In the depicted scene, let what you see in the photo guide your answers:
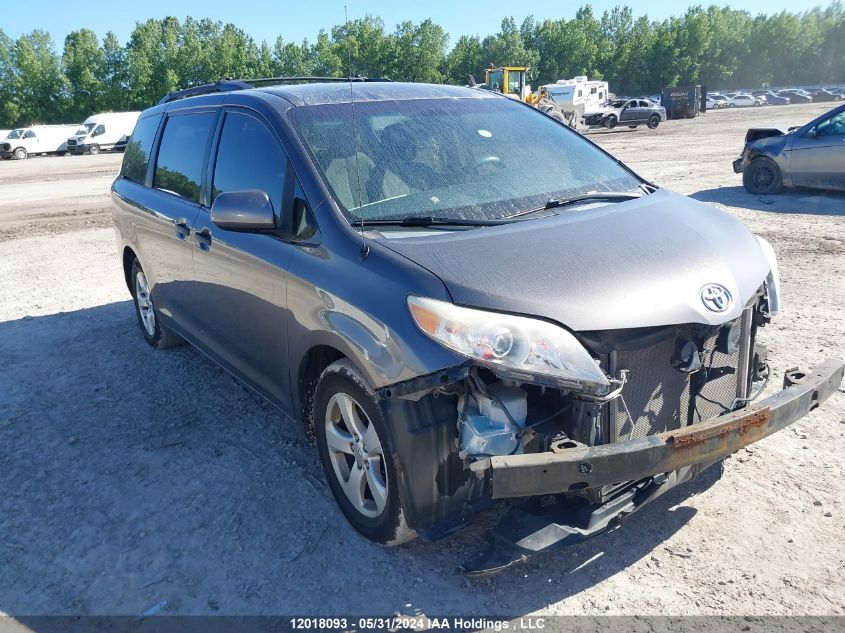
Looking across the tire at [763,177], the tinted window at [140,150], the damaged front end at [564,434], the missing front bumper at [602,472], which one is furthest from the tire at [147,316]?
the tire at [763,177]

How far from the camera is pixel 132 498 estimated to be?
12.3 ft

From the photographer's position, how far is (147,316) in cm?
608

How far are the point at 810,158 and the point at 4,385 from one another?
11867mm

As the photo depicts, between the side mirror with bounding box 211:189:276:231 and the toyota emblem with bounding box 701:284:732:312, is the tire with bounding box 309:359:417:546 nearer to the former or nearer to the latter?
the side mirror with bounding box 211:189:276:231

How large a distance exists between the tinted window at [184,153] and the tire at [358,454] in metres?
1.89

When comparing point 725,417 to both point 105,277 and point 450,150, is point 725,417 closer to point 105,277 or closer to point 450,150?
point 450,150

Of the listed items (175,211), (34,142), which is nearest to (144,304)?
(175,211)

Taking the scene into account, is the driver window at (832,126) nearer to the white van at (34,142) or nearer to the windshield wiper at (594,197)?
the windshield wiper at (594,197)

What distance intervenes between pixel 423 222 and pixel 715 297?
4.15ft

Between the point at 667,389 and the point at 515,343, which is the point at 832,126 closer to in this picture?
the point at 667,389

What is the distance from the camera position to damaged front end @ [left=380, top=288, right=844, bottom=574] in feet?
→ 8.25

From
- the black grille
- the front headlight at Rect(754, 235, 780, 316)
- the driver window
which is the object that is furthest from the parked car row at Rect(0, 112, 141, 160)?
the black grille

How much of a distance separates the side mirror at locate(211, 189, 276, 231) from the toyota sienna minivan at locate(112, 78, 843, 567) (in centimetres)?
1

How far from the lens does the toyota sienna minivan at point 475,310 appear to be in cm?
260
